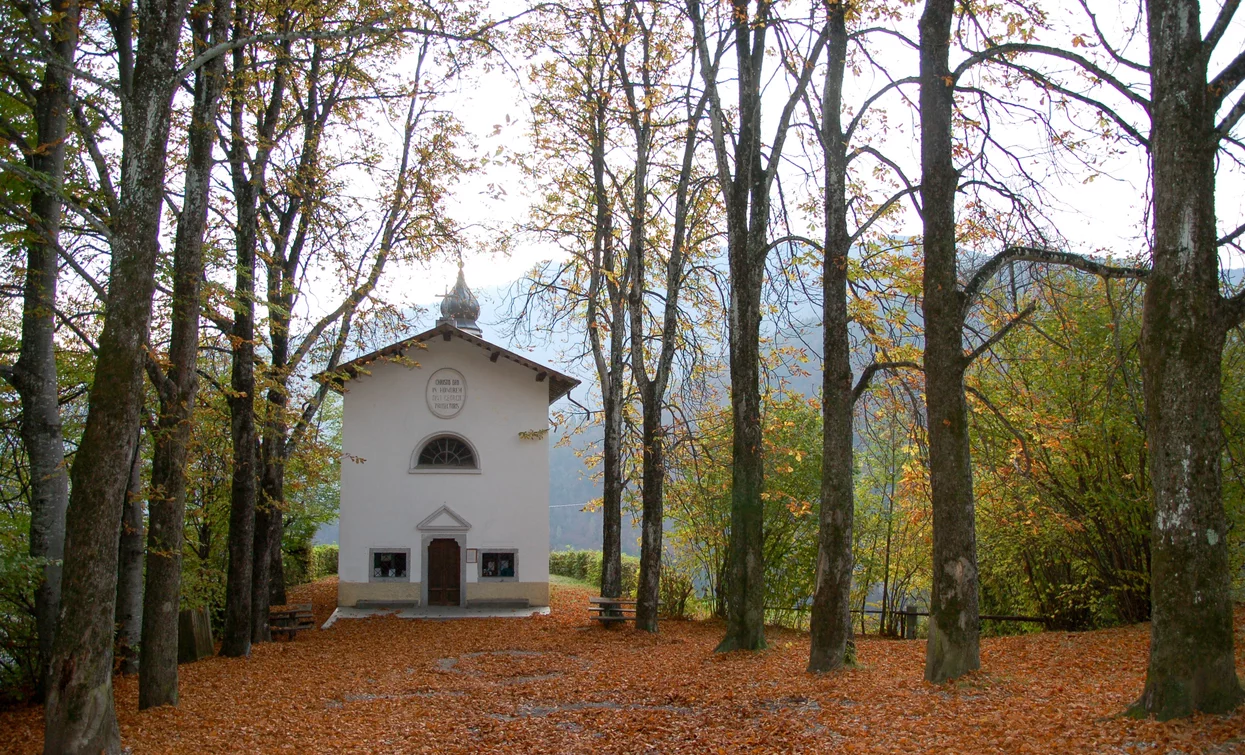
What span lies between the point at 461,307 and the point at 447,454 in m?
6.41

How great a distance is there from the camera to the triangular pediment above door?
22.0 metres

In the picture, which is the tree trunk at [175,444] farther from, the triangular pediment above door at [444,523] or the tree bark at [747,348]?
the triangular pediment above door at [444,523]

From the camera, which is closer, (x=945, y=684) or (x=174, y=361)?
(x=945, y=684)

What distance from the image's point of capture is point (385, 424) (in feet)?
73.6

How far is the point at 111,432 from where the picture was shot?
6.54 meters

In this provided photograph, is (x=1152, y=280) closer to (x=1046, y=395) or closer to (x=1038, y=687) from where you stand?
(x=1038, y=687)

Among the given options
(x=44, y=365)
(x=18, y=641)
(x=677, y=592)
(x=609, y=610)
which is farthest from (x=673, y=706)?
(x=677, y=592)

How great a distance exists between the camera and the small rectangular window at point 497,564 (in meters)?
22.1

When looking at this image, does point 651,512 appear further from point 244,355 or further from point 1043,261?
point 1043,261

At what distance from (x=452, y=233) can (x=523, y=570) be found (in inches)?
359

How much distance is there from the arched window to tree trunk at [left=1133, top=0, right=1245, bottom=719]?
59.8 ft

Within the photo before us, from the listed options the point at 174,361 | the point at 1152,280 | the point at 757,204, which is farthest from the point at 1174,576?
the point at 174,361

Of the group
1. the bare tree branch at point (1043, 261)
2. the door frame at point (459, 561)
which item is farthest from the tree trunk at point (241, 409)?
the bare tree branch at point (1043, 261)

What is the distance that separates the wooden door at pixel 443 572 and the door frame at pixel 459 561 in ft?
0.29
